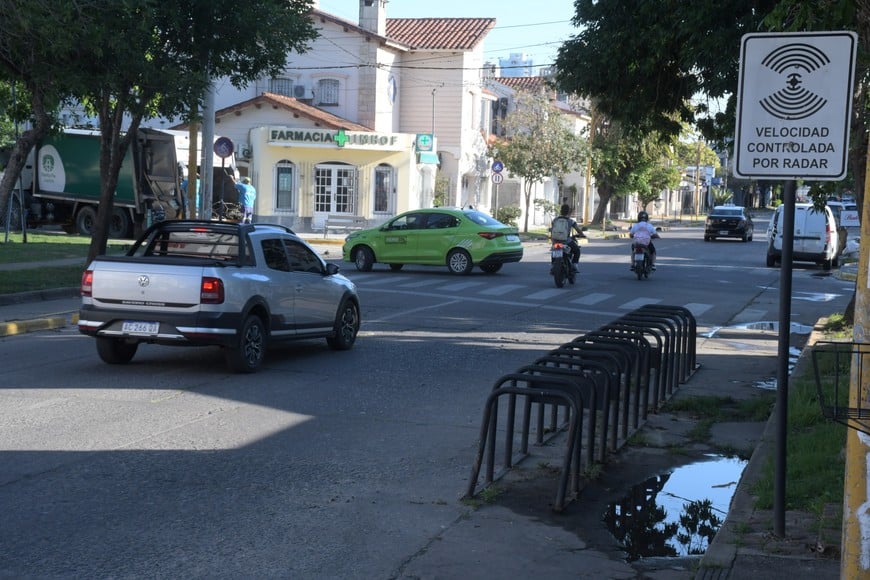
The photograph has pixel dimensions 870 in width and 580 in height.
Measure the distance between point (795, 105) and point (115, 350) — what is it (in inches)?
335

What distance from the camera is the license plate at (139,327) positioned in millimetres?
11258

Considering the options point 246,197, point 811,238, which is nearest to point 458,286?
point 246,197

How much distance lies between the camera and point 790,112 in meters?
5.82

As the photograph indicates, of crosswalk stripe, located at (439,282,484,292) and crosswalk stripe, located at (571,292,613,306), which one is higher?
crosswalk stripe, located at (439,282,484,292)

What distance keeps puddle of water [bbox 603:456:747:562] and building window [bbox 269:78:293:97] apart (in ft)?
139

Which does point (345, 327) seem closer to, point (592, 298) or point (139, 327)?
point (139, 327)

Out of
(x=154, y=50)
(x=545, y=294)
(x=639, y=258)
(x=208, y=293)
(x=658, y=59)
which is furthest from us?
(x=639, y=258)

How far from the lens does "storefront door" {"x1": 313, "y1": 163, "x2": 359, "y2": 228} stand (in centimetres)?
4541

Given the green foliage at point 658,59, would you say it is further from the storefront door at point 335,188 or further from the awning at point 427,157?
the storefront door at point 335,188

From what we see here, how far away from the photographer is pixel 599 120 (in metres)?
56.0

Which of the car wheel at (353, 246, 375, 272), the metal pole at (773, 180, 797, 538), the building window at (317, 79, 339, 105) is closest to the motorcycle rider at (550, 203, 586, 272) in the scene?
the car wheel at (353, 246, 375, 272)

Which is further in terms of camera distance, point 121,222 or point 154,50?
point 121,222

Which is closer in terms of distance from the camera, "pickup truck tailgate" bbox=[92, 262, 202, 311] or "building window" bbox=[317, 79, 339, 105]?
"pickup truck tailgate" bbox=[92, 262, 202, 311]

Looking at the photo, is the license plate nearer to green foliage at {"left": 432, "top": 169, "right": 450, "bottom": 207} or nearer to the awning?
the awning
